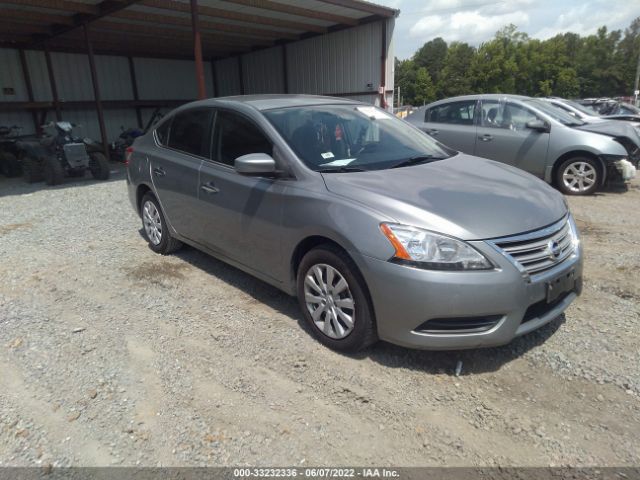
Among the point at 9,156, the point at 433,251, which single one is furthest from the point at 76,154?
the point at 433,251

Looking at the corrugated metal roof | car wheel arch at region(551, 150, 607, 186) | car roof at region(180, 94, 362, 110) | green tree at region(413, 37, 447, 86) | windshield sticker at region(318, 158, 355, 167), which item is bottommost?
car wheel arch at region(551, 150, 607, 186)

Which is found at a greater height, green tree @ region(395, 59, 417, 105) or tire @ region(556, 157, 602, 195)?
green tree @ region(395, 59, 417, 105)

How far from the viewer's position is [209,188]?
151 inches

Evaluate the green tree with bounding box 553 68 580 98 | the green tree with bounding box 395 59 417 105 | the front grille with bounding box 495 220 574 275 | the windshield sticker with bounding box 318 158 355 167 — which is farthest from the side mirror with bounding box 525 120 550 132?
the green tree with bounding box 395 59 417 105

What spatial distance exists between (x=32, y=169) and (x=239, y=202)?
8.80 meters

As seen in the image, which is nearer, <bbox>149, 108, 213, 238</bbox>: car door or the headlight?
the headlight

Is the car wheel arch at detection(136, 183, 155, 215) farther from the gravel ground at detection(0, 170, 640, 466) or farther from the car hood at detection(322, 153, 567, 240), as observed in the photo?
the car hood at detection(322, 153, 567, 240)

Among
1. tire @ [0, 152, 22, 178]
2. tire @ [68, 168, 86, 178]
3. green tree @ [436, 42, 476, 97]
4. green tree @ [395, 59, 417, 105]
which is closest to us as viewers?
tire @ [68, 168, 86, 178]

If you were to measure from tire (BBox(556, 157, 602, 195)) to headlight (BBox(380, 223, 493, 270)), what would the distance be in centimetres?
606

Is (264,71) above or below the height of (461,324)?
above

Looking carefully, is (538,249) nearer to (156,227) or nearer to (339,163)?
(339,163)

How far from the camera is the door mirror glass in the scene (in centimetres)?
742

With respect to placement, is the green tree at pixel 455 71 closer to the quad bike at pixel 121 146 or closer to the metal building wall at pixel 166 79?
the metal building wall at pixel 166 79

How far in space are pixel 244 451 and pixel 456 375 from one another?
1.33 meters
